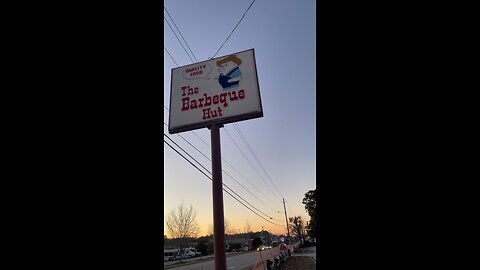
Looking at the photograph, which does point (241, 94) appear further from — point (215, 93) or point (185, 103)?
point (185, 103)

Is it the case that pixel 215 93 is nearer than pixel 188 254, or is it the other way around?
pixel 215 93

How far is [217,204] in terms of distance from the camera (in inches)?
442

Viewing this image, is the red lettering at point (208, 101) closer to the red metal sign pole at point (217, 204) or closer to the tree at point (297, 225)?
the red metal sign pole at point (217, 204)

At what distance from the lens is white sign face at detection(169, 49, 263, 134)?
11586 mm

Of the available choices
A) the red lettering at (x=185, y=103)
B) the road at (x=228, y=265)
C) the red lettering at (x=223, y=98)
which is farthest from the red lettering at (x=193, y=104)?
the road at (x=228, y=265)

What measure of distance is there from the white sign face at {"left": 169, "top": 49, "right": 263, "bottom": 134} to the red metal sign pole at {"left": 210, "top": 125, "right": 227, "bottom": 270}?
69 cm

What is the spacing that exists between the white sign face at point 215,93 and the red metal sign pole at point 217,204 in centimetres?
69

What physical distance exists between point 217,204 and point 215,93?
13.4 ft

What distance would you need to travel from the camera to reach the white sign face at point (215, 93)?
1159 cm

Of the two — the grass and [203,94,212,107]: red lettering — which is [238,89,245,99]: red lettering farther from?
the grass

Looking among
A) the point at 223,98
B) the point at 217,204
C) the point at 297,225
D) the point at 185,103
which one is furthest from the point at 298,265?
the point at 297,225
